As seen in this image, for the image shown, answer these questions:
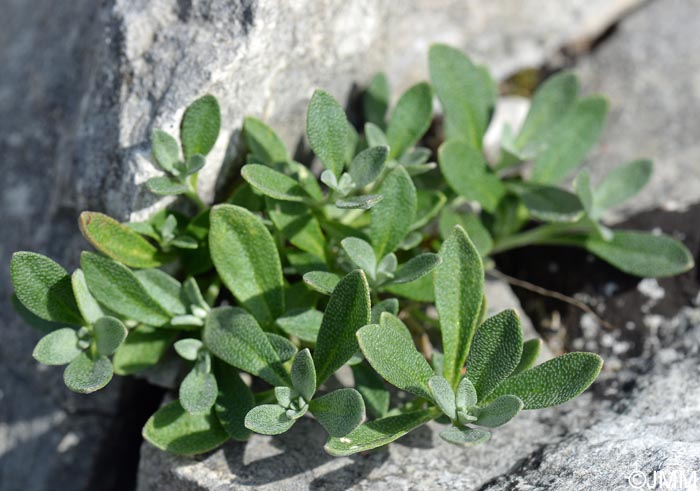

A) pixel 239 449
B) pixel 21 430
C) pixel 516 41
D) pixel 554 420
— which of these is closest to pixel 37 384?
pixel 21 430

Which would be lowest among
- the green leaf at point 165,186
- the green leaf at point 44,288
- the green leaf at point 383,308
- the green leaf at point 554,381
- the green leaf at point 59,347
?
the green leaf at point 554,381

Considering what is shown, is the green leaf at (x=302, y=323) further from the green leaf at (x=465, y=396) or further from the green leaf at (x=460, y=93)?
the green leaf at (x=460, y=93)

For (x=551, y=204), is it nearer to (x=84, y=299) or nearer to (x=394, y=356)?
(x=394, y=356)

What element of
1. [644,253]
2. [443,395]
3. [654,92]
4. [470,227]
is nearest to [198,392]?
[443,395]

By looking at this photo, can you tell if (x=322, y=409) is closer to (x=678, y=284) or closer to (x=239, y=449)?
(x=239, y=449)

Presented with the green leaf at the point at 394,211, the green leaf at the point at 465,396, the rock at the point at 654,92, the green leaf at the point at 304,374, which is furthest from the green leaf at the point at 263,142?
Result: the rock at the point at 654,92
